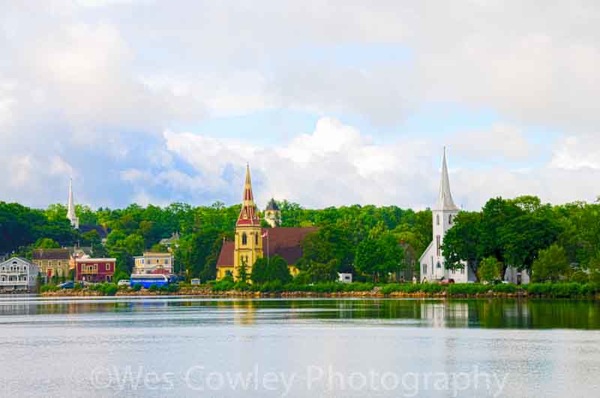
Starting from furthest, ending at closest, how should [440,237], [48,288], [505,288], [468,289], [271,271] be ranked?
1. [48,288]
2. [271,271]
3. [440,237]
4. [468,289]
5. [505,288]

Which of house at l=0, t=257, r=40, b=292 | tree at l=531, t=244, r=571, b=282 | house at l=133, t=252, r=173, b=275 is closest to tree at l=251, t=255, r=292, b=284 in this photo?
tree at l=531, t=244, r=571, b=282

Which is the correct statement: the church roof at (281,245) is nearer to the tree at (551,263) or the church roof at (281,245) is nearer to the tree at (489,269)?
the tree at (489,269)

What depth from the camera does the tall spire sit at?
12025cm

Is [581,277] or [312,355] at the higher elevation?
[581,277]

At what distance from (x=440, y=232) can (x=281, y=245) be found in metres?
31.4

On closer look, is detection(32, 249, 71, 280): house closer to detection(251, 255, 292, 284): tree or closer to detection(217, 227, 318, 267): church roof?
detection(217, 227, 318, 267): church roof

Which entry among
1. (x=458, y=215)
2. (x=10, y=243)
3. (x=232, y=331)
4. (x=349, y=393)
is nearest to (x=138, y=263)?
(x=10, y=243)

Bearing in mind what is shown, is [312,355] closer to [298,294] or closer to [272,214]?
[298,294]

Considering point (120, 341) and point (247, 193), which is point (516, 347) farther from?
point (247, 193)

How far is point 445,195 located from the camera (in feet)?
397

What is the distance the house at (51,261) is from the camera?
172875mm

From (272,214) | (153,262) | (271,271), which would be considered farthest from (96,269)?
(271,271)

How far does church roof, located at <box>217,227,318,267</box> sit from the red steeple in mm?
3747

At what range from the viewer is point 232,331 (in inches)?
2413
